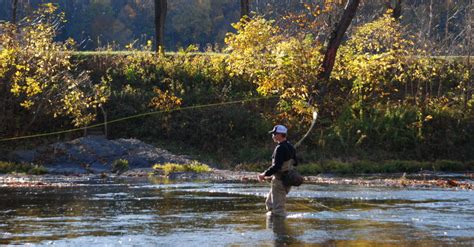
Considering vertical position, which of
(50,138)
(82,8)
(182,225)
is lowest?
(182,225)

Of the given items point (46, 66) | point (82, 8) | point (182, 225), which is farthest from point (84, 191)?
point (82, 8)

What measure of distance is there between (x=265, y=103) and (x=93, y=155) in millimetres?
9349

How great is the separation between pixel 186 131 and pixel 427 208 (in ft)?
56.6

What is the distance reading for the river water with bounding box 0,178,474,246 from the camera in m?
14.8

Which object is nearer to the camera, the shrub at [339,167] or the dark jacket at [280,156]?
the dark jacket at [280,156]

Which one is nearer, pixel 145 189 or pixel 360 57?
pixel 145 189

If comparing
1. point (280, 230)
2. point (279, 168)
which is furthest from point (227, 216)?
point (280, 230)

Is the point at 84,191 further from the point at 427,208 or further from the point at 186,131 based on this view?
the point at 186,131

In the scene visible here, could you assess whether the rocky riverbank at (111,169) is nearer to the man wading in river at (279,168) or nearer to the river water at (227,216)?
the river water at (227,216)

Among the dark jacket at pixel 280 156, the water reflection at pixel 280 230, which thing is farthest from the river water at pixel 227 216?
the dark jacket at pixel 280 156

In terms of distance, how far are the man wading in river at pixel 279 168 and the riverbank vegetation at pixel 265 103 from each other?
12623mm

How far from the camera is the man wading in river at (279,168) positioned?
17047 mm

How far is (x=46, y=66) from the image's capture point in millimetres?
32250

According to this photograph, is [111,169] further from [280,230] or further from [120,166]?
[280,230]
